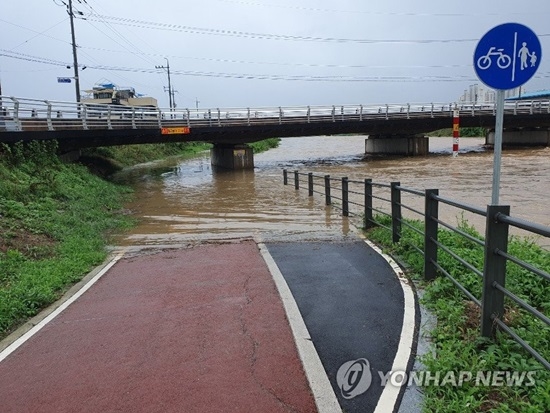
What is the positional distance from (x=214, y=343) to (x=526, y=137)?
50.7m

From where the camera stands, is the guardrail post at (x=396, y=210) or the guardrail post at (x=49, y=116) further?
the guardrail post at (x=49, y=116)

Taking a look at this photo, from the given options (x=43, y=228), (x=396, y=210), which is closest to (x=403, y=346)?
(x=396, y=210)

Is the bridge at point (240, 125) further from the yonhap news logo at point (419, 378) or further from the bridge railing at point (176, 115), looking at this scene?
the yonhap news logo at point (419, 378)

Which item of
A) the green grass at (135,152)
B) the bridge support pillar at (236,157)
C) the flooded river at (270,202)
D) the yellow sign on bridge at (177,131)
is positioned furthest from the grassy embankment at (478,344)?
the green grass at (135,152)

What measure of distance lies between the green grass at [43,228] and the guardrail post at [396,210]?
5092mm

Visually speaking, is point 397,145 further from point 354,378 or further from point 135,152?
point 354,378

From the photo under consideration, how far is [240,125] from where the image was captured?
31438 mm

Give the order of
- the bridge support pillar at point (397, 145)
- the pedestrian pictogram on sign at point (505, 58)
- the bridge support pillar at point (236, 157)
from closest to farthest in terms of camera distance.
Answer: the pedestrian pictogram on sign at point (505, 58) → the bridge support pillar at point (236, 157) → the bridge support pillar at point (397, 145)

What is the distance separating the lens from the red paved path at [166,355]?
318cm

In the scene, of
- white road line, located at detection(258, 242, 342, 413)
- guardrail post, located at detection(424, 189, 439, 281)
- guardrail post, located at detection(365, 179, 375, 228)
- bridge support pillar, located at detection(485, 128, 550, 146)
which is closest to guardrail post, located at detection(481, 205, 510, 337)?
white road line, located at detection(258, 242, 342, 413)

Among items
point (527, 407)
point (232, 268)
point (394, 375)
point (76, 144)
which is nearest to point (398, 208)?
point (232, 268)

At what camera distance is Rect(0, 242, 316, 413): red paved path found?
10.4 feet

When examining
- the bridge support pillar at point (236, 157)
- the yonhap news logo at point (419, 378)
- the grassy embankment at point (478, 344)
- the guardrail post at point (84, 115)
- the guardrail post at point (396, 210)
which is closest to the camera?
the grassy embankment at point (478, 344)

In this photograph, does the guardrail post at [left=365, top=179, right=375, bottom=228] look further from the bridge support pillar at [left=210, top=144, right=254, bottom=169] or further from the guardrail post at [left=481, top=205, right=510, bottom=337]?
the bridge support pillar at [left=210, top=144, right=254, bottom=169]
